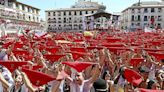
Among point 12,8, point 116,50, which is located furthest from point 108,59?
point 12,8

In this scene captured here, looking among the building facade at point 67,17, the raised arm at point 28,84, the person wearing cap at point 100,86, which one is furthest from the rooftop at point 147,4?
the raised arm at point 28,84

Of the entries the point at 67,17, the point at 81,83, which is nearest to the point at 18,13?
the point at 67,17

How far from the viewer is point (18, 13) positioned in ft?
266

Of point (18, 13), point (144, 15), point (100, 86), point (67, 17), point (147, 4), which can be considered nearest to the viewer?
point (100, 86)

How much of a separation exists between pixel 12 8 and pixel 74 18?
41263 millimetres

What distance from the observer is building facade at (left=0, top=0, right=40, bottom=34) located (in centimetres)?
6931

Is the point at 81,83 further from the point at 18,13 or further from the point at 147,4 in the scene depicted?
the point at 147,4

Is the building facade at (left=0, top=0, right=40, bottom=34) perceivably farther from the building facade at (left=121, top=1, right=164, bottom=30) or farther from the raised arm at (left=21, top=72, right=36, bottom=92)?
the raised arm at (left=21, top=72, right=36, bottom=92)

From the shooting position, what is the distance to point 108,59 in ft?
34.6

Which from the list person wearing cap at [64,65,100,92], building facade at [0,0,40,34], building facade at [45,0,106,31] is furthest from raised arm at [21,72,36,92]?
building facade at [45,0,106,31]

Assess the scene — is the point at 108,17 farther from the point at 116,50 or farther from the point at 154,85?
the point at 154,85

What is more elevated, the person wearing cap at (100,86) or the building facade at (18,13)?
the building facade at (18,13)

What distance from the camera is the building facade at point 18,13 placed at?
69.3 meters

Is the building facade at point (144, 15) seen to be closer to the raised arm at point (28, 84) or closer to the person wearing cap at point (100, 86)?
the person wearing cap at point (100, 86)
